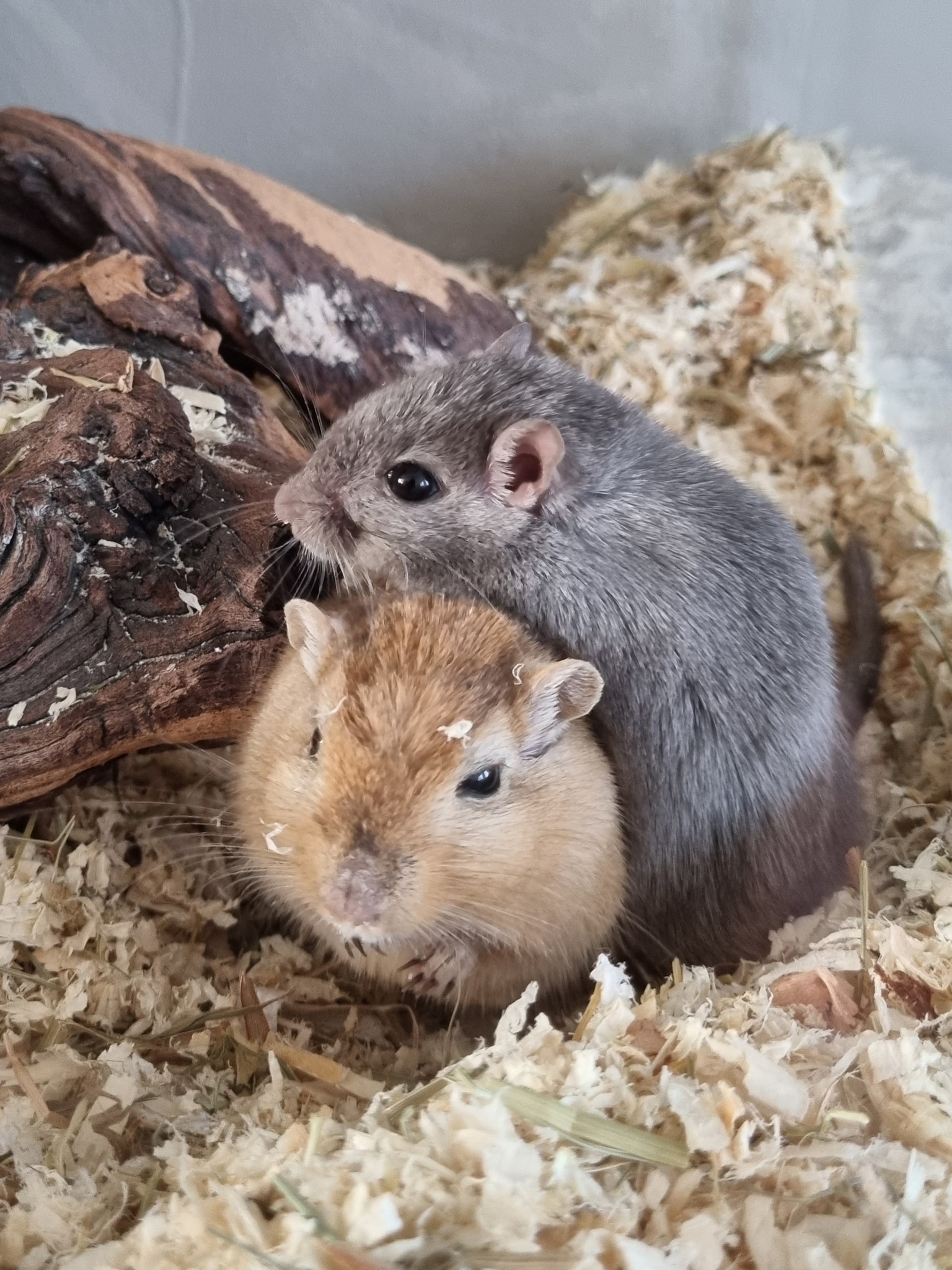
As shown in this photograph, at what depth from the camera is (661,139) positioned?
4438mm

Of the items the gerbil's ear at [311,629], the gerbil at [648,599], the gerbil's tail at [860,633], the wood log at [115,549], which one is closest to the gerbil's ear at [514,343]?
the gerbil at [648,599]

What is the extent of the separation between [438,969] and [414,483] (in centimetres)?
120

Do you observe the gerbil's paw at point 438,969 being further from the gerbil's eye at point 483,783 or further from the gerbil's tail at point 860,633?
the gerbil's tail at point 860,633

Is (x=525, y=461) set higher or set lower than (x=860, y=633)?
higher

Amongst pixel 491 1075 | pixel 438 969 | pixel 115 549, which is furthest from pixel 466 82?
pixel 491 1075

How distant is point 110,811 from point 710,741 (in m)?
1.56

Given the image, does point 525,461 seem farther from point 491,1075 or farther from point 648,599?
point 491,1075

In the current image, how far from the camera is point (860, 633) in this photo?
135 inches

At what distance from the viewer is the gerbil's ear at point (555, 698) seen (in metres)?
2.25

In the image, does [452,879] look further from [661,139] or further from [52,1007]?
[661,139]

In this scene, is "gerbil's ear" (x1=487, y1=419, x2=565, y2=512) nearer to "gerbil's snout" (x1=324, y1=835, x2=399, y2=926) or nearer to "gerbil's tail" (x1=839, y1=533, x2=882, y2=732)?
"gerbil's snout" (x1=324, y1=835, x2=399, y2=926)

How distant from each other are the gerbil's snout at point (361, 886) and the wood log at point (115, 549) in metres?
0.69

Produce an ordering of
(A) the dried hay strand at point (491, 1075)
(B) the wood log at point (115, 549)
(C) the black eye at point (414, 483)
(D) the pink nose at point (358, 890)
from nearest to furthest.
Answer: (A) the dried hay strand at point (491, 1075) → (D) the pink nose at point (358, 890) → (B) the wood log at point (115, 549) → (C) the black eye at point (414, 483)

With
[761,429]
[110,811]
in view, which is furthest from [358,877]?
[761,429]
